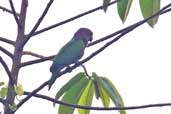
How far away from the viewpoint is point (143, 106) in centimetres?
180

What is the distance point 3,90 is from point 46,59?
255 mm

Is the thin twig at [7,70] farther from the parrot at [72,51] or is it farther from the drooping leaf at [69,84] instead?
the parrot at [72,51]

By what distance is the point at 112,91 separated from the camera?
94.0 inches

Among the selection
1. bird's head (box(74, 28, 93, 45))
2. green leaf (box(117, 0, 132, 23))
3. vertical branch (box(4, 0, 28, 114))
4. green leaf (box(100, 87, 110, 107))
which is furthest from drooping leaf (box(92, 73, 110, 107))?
bird's head (box(74, 28, 93, 45))

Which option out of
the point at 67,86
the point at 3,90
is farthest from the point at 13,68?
the point at 67,86

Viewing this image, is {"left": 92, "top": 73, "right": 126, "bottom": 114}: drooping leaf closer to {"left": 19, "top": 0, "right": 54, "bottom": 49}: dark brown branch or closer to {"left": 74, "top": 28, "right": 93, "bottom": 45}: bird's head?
{"left": 19, "top": 0, "right": 54, "bottom": 49}: dark brown branch

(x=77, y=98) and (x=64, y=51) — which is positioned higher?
(x=64, y=51)

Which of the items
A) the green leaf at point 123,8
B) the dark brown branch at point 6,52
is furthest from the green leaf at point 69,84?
the dark brown branch at point 6,52

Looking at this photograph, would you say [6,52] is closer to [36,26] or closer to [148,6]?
[36,26]

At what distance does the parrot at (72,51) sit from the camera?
128 inches

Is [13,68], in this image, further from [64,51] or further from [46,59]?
[64,51]

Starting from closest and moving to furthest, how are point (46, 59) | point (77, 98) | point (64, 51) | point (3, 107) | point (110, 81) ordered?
point (3, 107) → point (46, 59) → point (110, 81) → point (77, 98) → point (64, 51)

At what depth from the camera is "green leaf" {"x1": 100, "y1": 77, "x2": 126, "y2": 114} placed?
2.35 meters

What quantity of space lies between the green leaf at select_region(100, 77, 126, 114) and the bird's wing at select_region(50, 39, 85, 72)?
728 mm
